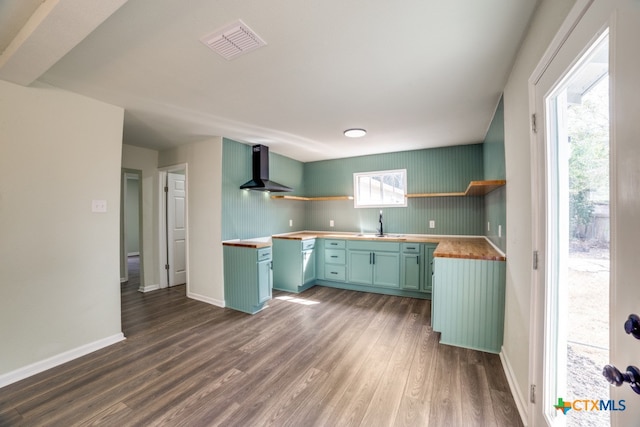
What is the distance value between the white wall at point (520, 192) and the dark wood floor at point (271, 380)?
1.13 ft

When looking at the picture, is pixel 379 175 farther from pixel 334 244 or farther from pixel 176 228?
pixel 176 228

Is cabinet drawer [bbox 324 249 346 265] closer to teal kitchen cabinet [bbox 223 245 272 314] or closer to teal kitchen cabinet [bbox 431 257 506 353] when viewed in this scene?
teal kitchen cabinet [bbox 223 245 272 314]

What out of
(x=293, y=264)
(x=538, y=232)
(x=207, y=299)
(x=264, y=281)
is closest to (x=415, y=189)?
(x=293, y=264)

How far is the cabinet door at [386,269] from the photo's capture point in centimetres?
392

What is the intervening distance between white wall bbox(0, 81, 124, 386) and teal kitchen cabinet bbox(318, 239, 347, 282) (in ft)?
9.51

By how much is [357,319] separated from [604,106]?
2.86 meters

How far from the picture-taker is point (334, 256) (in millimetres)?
4391

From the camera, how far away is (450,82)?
2135 millimetres

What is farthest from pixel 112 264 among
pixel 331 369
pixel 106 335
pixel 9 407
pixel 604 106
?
pixel 604 106

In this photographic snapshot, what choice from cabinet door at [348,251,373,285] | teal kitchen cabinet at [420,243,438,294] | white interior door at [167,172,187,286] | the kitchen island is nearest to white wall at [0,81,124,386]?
the kitchen island

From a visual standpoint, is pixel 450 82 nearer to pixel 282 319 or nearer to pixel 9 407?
pixel 282 319

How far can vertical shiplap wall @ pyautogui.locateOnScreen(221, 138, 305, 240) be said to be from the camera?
12.0 feet

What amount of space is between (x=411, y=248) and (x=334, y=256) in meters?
1.30

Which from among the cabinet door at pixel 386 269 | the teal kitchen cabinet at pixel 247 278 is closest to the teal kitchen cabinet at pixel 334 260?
the cabinet door at pixel 386 269
